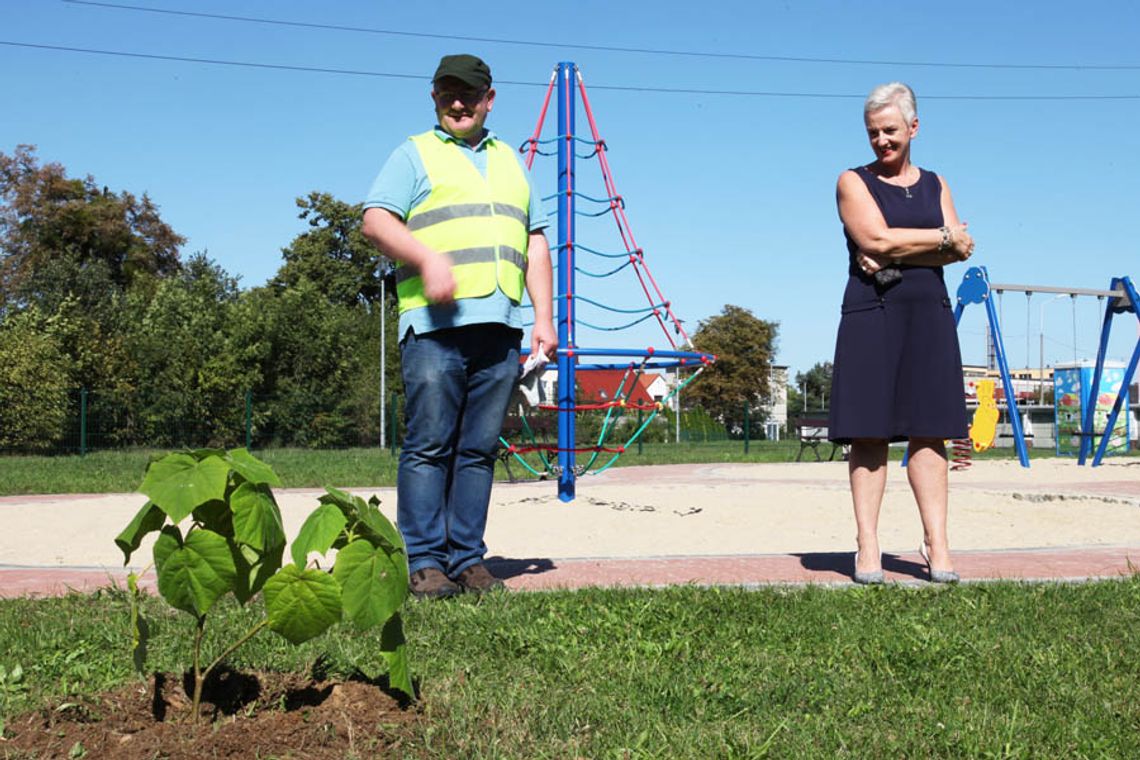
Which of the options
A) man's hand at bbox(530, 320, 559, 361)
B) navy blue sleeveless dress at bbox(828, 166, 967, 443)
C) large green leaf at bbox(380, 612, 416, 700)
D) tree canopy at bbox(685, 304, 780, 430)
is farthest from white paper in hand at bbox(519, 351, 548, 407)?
tree canopy at bbox(685, 304, 780, 430)

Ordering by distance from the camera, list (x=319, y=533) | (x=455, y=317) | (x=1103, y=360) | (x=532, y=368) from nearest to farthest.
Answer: (x=319, y=533), (x=455, y=317), (x=532, y=368), (x=1103, y=360)

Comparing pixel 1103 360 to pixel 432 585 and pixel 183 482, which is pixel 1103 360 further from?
pixel 183 482

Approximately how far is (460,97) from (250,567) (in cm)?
272

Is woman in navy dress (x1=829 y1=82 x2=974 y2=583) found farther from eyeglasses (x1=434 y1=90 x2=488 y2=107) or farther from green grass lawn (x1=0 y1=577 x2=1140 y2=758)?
eyeglasses (x1=434 y1=90 x2=488 y2=107)

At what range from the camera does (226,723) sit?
2.26 meters

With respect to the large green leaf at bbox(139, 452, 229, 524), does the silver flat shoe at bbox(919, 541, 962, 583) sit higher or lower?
lower

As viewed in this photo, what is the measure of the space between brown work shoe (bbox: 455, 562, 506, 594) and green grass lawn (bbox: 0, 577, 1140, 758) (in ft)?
0.73

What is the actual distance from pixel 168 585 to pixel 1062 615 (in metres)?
2.86

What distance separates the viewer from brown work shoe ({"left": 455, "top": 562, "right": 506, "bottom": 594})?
169 inches

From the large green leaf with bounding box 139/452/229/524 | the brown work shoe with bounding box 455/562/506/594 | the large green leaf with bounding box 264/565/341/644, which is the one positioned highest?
the large green leaf with bounding box 139/452/229/524

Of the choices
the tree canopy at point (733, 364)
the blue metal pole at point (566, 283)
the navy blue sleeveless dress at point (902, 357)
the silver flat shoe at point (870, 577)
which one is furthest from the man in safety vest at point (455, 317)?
the tree canopy at point (733, 364)

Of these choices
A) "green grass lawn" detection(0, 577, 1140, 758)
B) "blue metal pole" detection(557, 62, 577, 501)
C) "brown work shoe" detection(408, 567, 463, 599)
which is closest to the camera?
"green grass lawn" detection(0, 577, 1140, 758)

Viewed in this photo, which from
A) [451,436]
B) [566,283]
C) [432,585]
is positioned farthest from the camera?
[566,283]

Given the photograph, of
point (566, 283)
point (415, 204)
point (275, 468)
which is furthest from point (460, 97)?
point (275, 468)
